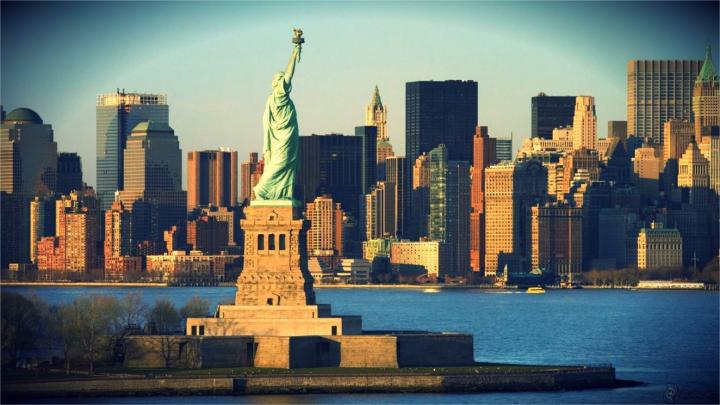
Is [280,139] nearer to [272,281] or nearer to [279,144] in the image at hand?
[279,144]

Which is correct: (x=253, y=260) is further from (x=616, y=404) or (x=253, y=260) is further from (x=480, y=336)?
(x=480, y=336)

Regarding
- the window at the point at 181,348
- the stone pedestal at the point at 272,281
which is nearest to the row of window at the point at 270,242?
the stone pedestal at the point at 272,281

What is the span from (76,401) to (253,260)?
14.9 m

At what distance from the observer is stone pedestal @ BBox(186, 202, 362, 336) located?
103312 mm

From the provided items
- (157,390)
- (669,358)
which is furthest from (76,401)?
(669,358)

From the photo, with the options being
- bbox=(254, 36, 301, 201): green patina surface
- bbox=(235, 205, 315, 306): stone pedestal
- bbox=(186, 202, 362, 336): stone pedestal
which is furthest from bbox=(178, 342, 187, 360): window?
bbox=(254, 36, 301, 201): green patina surface

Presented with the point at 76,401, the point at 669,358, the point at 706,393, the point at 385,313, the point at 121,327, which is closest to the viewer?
the point at 76,401

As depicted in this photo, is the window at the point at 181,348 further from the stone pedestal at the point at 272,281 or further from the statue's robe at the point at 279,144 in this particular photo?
the statue's robe at the point at 279,144

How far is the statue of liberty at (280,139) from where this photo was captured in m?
105

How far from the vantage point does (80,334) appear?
101625 mm

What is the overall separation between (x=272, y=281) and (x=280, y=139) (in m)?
6.21

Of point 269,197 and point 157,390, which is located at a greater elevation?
point 269,197

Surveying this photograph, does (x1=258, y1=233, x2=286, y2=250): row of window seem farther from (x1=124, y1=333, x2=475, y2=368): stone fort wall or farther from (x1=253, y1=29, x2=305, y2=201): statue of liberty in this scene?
(x1=124, y1=333, x2=475, y2=368): stone fort wall

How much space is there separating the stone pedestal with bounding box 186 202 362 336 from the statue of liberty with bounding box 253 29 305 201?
2.51 ft
